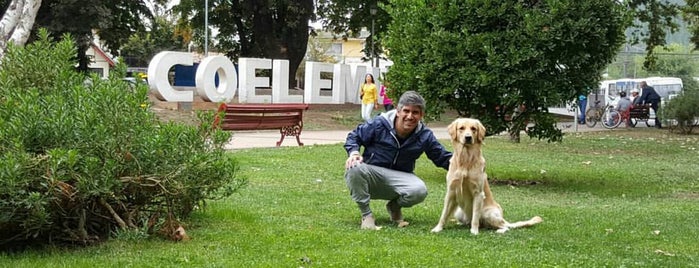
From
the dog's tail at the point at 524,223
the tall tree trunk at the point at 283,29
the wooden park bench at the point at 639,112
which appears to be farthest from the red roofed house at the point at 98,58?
the wooden park bench at the point at 639,112

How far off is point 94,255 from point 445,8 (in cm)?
727

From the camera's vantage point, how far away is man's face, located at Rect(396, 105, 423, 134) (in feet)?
24.2

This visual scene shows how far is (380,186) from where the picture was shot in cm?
766

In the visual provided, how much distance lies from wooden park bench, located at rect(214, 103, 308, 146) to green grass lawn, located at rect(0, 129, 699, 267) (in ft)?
13.8

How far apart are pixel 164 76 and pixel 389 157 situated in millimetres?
19978

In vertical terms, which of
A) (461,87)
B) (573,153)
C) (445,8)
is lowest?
(573,153)

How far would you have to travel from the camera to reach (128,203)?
680 centimetres

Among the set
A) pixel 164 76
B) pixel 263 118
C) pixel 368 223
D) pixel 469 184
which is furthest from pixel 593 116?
pixel 368 223

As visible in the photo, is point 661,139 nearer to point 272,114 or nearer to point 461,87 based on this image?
point 272,114

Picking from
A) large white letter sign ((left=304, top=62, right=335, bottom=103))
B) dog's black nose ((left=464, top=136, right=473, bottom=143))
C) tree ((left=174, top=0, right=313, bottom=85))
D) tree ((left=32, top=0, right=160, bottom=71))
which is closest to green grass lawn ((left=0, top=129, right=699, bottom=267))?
dog's black nose ((left=464, top=136, right=473, bottom=143))

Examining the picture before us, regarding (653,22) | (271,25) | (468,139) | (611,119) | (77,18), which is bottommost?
(611,119)

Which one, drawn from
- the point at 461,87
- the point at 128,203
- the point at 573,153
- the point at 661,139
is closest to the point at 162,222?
the point at 128,203

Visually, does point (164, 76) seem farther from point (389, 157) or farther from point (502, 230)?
point (502, 230)

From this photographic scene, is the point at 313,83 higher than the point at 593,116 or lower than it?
higher
